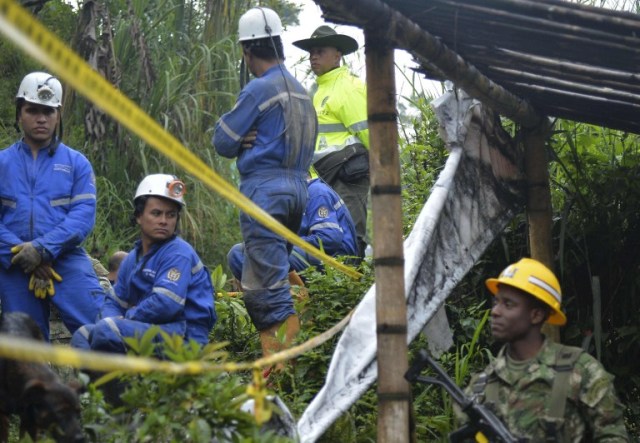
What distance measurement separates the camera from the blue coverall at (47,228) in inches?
305

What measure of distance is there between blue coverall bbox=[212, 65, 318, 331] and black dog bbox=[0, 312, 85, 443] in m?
2.07

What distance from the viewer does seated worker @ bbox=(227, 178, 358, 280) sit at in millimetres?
9156

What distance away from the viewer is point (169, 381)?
4.99 meters

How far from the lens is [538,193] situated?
822cm

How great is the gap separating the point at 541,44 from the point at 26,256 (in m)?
3.23

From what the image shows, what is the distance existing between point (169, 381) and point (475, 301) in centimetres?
428

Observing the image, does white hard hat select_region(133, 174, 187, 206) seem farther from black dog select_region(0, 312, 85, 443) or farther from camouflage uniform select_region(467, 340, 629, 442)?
camouflage uniform select_region(467, 340, 629, 442)

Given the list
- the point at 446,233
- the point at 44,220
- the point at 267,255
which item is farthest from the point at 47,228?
the point at 446,233

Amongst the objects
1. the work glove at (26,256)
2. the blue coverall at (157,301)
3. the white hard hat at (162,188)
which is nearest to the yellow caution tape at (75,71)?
the blue coverall at (157,301)

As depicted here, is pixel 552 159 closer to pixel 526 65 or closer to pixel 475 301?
pixel 475 301

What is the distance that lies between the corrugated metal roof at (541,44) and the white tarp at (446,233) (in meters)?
0.30

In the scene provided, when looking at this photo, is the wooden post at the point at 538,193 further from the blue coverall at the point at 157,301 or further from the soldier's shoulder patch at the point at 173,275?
the soldier's shoulder patch at the point at 173,275

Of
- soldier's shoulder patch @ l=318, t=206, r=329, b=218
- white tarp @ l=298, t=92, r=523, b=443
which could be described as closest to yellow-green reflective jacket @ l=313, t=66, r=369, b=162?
soldier's shoulder patch @ l=318, t=206, r=329, b=218

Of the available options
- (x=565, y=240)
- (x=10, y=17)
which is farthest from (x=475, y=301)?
(x=10, y=17)
